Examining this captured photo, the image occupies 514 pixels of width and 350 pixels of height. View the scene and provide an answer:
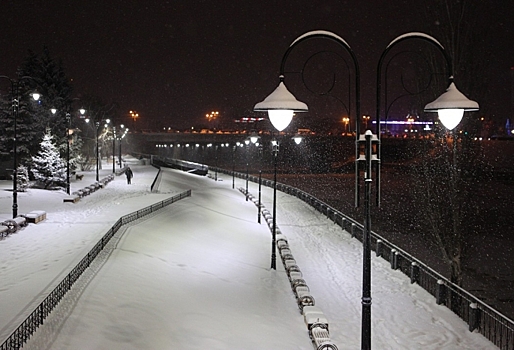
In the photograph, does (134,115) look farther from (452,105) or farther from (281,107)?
(452,105)

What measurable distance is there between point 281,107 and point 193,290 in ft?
37.2

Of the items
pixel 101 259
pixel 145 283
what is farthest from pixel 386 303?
pixel 101 259

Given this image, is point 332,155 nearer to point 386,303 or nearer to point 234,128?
point 234,128

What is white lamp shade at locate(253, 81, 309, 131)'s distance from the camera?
24.5 feet

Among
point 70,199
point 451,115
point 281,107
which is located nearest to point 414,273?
point 451,115

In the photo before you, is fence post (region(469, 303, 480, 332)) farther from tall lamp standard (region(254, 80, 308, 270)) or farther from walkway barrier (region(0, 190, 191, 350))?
walkway barrier (region(0, 190, 191, 350))

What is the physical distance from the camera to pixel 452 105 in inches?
297

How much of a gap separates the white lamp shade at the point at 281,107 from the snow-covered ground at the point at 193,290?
6720 mm

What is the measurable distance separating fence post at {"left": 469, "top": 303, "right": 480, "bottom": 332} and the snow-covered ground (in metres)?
0.26

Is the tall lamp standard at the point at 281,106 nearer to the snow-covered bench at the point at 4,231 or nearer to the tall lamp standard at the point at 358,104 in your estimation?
the tall lamp standard at the point at 358,104

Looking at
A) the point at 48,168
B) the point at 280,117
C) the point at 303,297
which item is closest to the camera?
the point at 280,117

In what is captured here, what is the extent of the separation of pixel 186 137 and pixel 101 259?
96692 mm

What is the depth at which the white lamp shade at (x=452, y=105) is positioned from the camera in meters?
7.49

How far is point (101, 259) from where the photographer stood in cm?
1906
